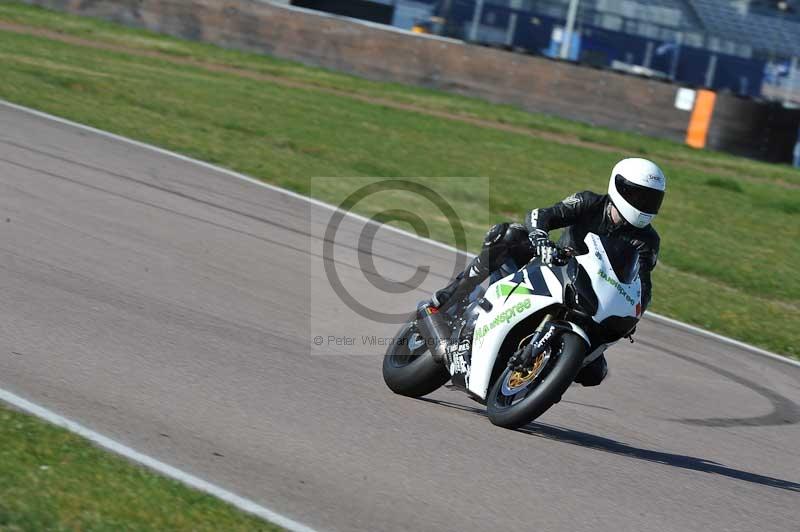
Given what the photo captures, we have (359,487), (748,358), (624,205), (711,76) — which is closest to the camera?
(359,487)

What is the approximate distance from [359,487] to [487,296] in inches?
65.6

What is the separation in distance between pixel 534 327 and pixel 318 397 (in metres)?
1.24

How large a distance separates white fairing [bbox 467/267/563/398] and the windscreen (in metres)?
0.31

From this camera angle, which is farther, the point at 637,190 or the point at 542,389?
the point at 637,190

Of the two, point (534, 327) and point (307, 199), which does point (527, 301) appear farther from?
point (307, 199)

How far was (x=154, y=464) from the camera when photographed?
484 cm

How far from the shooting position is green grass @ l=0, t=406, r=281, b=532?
4.15 metres

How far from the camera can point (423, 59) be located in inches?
1017

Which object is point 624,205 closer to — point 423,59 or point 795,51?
point 423,59

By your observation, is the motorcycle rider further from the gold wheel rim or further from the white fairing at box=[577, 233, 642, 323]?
the gold wheel rim

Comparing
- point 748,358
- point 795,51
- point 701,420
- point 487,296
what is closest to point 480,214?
point 748,358

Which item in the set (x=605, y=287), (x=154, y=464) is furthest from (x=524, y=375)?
(x=154, y=464)

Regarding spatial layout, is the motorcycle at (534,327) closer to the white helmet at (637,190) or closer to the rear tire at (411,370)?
the rear tire at (411,370)

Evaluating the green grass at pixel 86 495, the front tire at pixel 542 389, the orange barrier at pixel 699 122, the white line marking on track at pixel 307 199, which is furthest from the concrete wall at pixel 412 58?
the green grass at pixel 86 495
